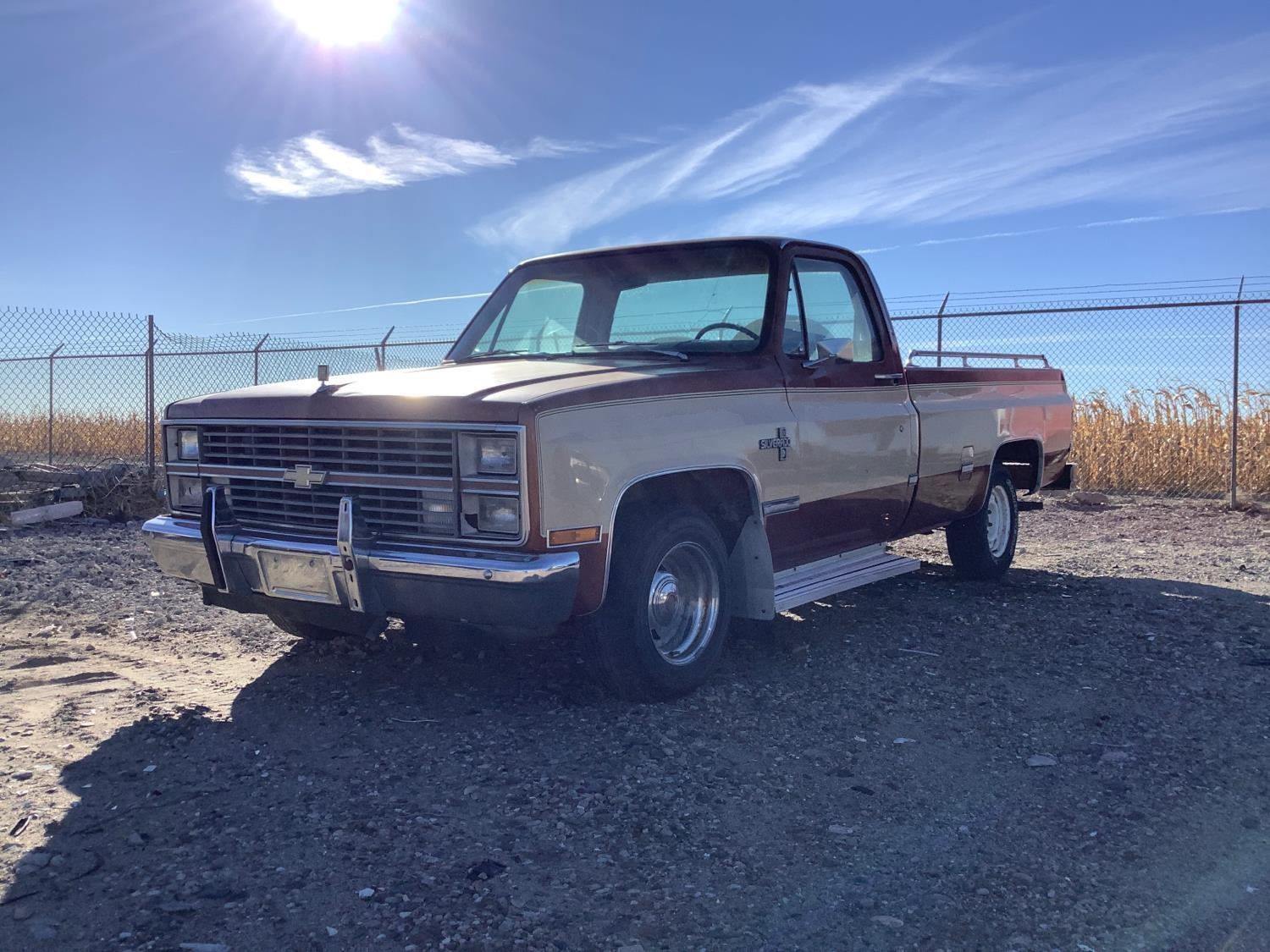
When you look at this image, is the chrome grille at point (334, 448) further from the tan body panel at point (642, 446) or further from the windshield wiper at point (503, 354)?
the windshield wiper at point (503, 354)

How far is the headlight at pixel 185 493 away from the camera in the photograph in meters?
4.71

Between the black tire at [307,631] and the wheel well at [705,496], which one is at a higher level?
the wheel well at [705,496]

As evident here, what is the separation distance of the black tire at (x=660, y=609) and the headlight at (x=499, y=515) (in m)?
0.52

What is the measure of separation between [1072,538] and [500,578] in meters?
7.63

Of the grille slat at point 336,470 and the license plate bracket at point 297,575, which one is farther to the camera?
the license plate bracket at point 297,575

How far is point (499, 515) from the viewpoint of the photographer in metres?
3.83

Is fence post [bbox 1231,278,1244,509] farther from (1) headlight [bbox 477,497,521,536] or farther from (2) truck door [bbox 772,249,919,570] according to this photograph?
(1) headlight [bbox 477,497,521,536]

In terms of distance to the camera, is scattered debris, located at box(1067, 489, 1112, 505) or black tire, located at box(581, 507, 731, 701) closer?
black tire, located at box(581, 507, 731, 701)

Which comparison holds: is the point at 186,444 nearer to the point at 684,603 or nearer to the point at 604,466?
the point at 604,466

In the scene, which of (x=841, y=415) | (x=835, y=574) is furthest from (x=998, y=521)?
(x=841, y=415)

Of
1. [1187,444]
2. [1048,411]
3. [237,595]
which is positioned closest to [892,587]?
[1048,411]

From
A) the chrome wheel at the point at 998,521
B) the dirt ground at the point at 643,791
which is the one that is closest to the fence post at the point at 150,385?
the dirt ground at the point at 643,791

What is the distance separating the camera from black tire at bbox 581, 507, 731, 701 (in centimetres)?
417

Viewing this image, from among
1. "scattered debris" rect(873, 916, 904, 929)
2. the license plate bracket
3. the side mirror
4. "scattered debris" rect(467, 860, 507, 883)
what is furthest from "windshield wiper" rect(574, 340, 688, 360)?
"scattered debris" rect(873, 916, 904, 929)
